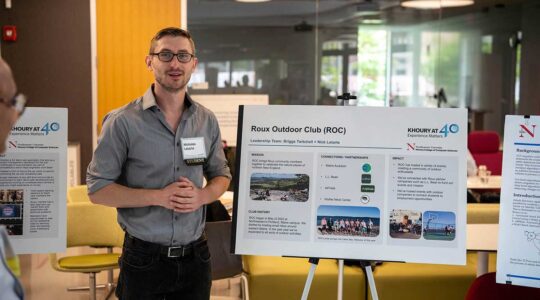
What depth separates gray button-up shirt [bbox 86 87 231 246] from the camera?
2848 mm

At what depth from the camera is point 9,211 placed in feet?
10.2

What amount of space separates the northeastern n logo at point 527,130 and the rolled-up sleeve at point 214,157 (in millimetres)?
1317

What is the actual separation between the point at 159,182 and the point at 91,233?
2235 mm

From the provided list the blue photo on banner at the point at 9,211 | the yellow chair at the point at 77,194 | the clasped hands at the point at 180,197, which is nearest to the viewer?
the clasped hands at the point at 180,197

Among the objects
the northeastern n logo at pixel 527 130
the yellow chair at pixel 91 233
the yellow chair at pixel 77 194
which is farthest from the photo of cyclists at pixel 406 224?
the yellow chair at pixel 77 194

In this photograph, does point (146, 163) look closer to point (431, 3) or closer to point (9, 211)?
point (9, 211)

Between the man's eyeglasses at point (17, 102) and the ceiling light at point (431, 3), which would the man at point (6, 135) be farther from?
the ceiling light at point (431, 3)

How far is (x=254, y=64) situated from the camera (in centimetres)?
858

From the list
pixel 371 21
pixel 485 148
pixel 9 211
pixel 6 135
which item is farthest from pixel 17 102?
pixel 371 21

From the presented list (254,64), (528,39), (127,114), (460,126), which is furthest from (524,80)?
(127,114)

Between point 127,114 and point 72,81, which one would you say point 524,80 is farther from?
point 127,114

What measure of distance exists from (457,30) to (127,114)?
705cm

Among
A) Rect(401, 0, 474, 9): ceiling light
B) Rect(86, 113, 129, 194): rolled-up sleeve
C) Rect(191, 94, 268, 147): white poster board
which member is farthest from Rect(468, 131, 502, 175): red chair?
Rect(86, 113, 129, 194): rolled-up sleeve

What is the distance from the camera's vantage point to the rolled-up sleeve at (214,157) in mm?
3080
